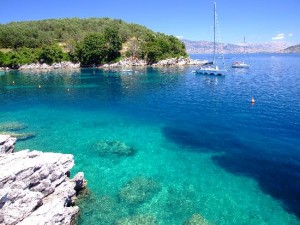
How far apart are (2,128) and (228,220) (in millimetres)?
42951

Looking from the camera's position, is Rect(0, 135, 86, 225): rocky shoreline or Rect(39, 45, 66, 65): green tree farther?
Rect(39, 45, 66, 65): green tree

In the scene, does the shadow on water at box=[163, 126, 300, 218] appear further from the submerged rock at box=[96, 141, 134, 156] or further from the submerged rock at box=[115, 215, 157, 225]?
the submerged rock at box=[115, 215, 157, 225]

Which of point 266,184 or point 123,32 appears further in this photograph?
point 123,32

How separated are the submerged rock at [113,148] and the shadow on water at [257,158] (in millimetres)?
8280

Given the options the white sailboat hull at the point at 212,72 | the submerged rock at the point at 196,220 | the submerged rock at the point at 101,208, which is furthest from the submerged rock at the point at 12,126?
the white sailboat hull at the point at 212,72

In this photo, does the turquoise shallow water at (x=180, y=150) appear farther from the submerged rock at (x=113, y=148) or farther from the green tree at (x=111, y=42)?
the green tree at (x=111, y=42)

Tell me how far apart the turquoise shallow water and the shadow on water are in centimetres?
12

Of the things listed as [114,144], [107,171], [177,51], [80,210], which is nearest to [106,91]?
[114,144]

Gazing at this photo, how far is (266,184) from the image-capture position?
29.6 metres

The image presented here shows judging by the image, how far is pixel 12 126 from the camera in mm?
49375

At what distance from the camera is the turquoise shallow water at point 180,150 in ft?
84.0

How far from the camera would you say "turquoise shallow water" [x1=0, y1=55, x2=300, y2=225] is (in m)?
25.6

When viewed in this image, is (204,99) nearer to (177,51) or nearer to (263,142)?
(263,142)

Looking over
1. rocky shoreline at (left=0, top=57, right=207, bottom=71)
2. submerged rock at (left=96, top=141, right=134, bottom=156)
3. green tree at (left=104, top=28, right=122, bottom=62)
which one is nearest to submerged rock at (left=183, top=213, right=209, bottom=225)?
submerged rock at (left=96, top=141, right=134, bottom=156)
